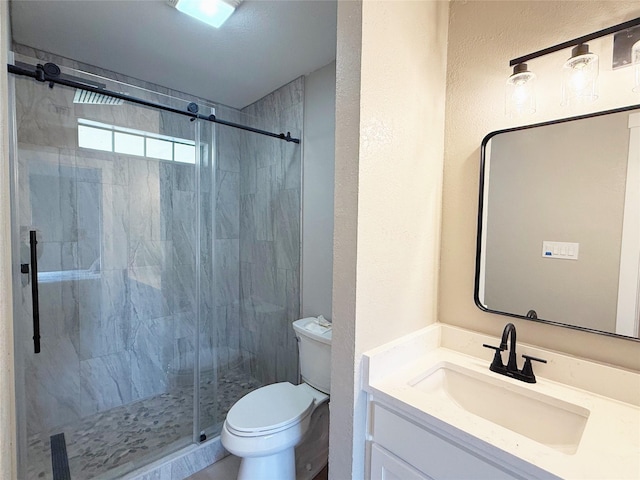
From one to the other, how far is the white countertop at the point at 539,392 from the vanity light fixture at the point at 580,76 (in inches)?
36.2

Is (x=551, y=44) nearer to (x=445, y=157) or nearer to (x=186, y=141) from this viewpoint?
(x=445, y=157)

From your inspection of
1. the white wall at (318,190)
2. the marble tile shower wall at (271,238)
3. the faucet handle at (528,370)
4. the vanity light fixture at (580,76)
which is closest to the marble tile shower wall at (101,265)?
the marble tile shower wall at (271,238)

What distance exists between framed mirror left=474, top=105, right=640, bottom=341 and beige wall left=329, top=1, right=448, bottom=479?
310 millimetres

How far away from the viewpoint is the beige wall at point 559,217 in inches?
40.1

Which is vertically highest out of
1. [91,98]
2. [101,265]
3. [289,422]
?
[91,98]

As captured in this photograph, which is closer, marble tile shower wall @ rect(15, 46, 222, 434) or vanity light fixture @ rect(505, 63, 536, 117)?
vanity light fixture @ rect(505, 63, 536, 117)

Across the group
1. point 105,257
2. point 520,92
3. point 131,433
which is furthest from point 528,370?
point 105,257

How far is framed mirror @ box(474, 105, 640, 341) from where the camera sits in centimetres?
99

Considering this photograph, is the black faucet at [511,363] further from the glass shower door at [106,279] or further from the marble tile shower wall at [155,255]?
the glass shower door at [106,279]

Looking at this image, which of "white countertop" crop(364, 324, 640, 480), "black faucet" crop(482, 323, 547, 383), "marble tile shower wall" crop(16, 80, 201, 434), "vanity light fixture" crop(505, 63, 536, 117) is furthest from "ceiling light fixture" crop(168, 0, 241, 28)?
"black faucet" crop(482, 323, 547, 383)

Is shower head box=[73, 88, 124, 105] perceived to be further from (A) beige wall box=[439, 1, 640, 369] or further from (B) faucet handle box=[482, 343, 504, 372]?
(B) faucet handle box=[482, 343, 504, 372]

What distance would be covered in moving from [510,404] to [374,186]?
917 mm

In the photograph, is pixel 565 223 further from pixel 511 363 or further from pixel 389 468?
pixel 389 468

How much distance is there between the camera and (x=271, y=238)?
8.14ft
